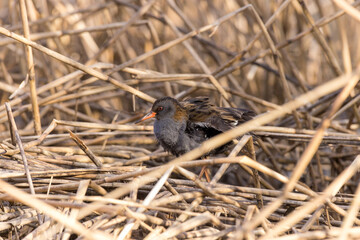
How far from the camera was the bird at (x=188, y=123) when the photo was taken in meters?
3.30

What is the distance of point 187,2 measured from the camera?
19.2 ft

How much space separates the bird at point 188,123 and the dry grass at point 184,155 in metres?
0.19

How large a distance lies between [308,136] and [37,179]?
5.93 feet

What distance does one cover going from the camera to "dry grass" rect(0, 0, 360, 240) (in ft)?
7.06

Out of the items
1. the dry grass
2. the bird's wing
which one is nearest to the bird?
the bird's wing

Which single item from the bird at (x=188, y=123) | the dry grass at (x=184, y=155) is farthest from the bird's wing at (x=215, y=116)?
the dry grass at (x=184, y=155)

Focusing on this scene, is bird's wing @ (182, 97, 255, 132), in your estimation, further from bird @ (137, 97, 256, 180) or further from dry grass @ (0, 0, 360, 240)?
dry grass @ (0, 0, 360, 240)

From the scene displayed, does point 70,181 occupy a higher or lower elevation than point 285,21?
lower

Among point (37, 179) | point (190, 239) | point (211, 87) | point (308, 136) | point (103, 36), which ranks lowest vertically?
point (190, 239)

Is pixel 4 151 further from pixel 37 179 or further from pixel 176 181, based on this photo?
pixel 176 181

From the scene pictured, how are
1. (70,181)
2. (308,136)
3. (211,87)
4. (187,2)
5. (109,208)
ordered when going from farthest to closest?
(187,2)
(211,87)
(308,136)
(70,181)
(109,208)

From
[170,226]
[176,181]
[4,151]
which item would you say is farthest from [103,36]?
[170,226]

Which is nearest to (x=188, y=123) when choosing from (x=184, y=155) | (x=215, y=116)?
(x=215, y=116)

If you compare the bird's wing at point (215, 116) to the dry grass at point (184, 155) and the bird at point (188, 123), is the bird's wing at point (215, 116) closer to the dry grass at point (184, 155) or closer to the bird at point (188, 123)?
the bird at point (188, 123)
